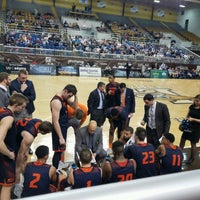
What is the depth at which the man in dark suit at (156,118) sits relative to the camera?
5197mm

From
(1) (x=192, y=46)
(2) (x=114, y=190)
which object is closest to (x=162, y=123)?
(2) (x=114, y=190)

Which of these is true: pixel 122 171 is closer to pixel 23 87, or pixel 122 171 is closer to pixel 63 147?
pixel 63 147

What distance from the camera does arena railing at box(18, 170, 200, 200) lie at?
0.56 meters

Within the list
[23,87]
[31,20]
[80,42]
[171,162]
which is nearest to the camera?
[171,162]

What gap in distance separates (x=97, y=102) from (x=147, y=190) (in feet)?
18.4

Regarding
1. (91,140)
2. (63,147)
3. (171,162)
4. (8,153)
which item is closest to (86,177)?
(8,153)

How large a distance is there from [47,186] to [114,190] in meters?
2.81

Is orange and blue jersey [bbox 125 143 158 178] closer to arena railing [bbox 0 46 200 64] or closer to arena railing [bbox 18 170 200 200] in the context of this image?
arena railing [bbox 18 170 200 200]

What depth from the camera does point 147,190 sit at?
1.94ft

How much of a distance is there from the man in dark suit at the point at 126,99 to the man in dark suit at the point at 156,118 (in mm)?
861

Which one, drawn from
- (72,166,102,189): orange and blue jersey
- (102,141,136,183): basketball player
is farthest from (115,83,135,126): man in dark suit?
(72,166,102,189): orange and blue jersey

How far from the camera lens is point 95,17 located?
33031 millimetres

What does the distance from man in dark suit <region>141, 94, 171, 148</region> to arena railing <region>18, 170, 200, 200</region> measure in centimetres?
454

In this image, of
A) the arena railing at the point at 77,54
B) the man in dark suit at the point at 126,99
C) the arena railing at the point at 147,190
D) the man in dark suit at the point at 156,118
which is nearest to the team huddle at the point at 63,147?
the man in dark suit at the point at 156,118
